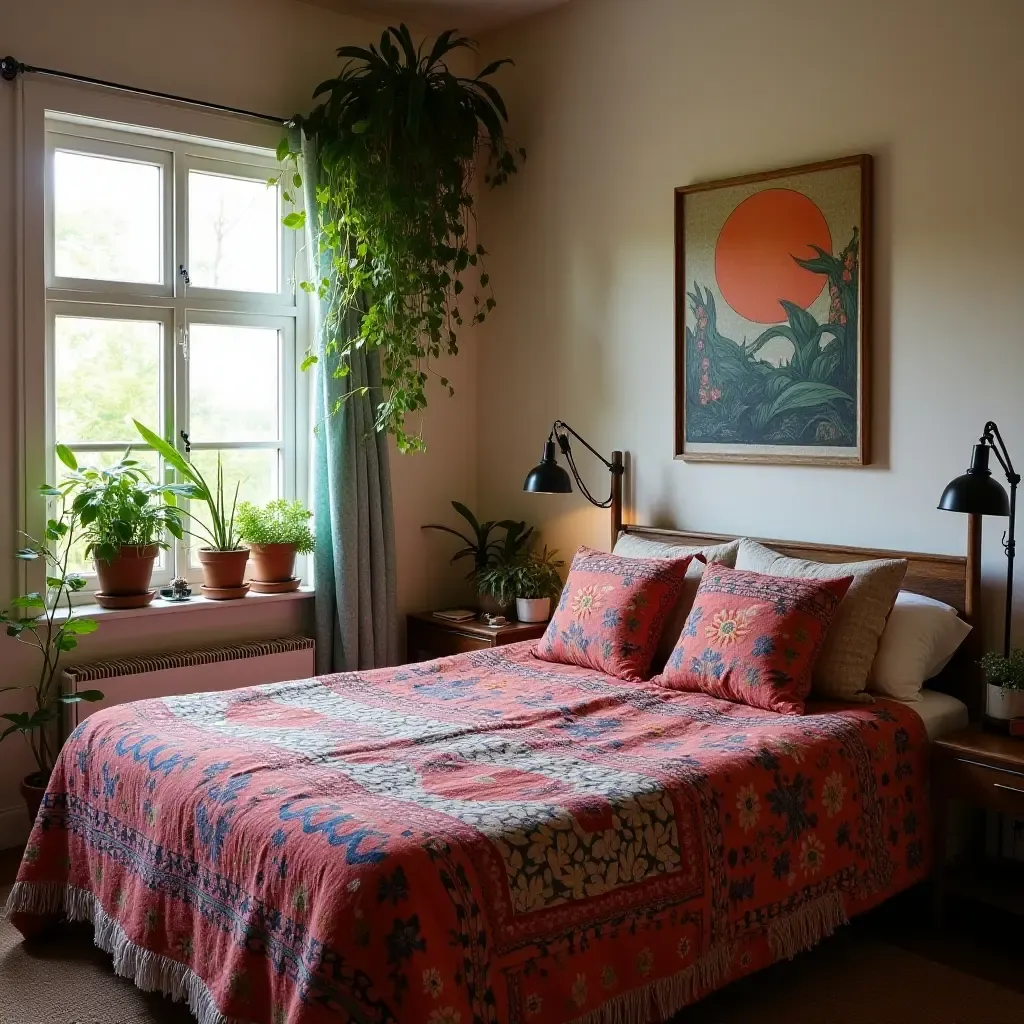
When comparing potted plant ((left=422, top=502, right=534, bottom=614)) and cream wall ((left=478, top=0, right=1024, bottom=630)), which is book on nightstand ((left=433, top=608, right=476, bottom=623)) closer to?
potted plant ((left=422, top=502, right=534, bottom=614))

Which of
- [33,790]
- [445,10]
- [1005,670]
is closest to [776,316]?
[1005,670]

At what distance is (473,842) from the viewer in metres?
2.22

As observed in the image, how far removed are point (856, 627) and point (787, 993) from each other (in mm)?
995

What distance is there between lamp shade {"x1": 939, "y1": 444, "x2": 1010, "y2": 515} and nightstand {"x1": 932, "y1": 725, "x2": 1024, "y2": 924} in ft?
1.98

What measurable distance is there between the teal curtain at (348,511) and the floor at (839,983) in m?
1.53

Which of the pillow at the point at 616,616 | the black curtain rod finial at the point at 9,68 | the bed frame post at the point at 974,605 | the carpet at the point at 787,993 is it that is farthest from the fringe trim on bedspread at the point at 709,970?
the black curtain rod finial at the point at 9,68

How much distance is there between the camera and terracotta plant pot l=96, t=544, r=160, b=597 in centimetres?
386

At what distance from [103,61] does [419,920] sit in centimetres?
306

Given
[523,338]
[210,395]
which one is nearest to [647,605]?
[523,338]

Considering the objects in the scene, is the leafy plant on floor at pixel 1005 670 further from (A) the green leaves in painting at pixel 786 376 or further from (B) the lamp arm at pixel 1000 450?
(A) the green leaves in painting at pixel 786 376

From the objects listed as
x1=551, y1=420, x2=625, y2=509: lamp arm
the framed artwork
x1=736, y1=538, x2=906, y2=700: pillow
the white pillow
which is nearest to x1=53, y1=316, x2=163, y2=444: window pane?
x1=551, y1=420, x2=625, y2=509: lamp arm

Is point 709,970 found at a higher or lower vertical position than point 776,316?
lower

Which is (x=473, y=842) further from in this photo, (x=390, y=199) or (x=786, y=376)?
(x=390, y=199)

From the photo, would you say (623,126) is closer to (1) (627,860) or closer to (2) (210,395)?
(2) (210,395)
